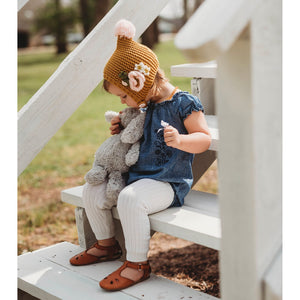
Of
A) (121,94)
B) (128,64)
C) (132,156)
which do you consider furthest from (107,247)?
(128,64)

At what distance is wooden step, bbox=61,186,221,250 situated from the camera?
5.30ft

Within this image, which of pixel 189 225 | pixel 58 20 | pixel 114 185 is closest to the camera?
pixel 189 225

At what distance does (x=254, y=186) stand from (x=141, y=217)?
0.85 meters

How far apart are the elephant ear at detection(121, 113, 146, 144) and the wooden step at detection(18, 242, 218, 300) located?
0.49 metres

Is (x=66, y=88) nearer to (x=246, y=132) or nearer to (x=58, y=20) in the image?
(x=246, y=132)

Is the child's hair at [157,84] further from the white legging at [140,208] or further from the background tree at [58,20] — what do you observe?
the background tree at [58,20]

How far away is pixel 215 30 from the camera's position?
81cm

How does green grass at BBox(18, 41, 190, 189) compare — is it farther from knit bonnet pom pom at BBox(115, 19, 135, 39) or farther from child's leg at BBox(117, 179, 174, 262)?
child's leg at BBox(117, 179, 174, 262)

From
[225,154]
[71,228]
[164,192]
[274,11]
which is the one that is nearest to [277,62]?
[274,11]

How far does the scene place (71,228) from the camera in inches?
124

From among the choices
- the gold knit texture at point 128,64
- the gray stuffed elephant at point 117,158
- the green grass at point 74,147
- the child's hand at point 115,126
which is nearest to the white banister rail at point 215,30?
the gold knit texture at point 128,64

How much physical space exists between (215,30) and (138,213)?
3.42 ft

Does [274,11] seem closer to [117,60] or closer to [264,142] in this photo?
[264,142]

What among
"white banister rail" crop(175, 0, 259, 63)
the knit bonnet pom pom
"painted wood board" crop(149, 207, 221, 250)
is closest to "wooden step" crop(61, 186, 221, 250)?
"painted wood board" crop(149, 207, 221, 250)
